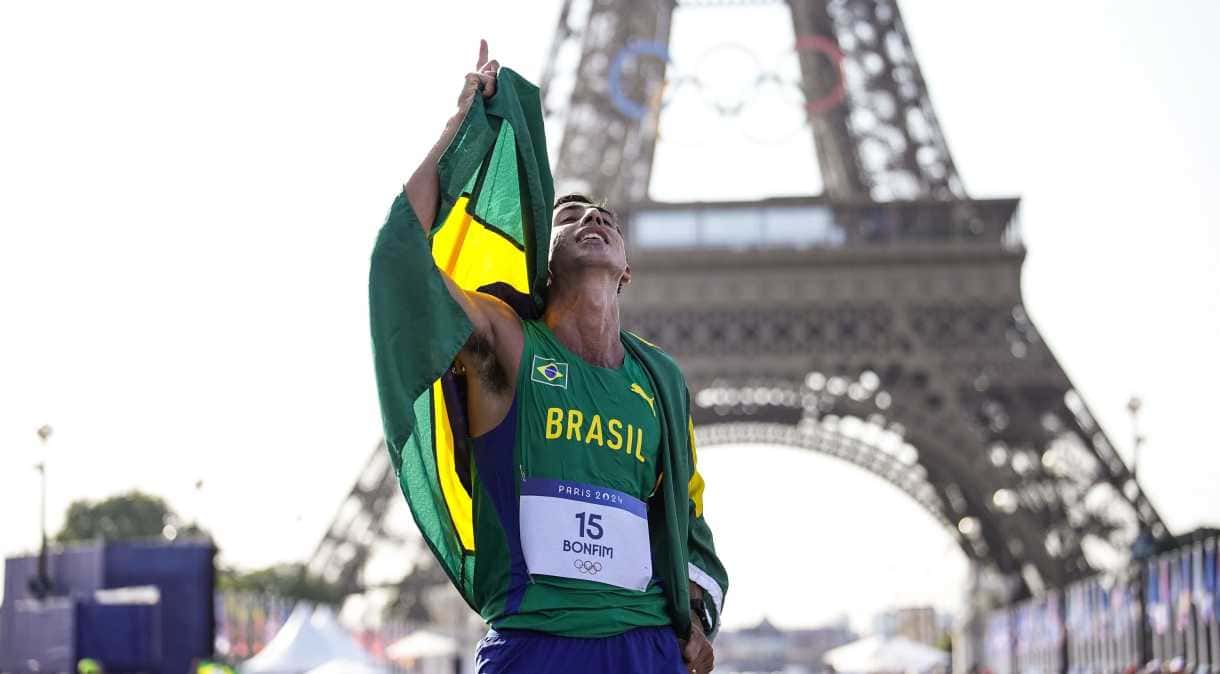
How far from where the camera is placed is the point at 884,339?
42844mm

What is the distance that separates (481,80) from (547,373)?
0.71 metres

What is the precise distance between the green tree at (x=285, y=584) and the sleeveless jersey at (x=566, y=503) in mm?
38032

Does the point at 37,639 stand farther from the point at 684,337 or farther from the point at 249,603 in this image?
the point at 684,337

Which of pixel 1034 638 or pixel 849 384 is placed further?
pixel 849 384

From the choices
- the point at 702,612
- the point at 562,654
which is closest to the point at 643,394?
the point at 702,612

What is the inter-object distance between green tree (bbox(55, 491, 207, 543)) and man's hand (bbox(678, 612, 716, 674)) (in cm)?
6938

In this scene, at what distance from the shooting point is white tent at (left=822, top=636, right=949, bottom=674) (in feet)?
130

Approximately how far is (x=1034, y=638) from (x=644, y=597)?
3649 cm

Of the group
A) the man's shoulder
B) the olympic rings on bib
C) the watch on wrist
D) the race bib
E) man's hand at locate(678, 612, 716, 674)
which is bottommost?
man's hand at locate(678, 612, 716, 674)

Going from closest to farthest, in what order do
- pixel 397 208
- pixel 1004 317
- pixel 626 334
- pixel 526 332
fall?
pixel 397 208
pixel 526 332
pixel 626 334
pixel 1004 317

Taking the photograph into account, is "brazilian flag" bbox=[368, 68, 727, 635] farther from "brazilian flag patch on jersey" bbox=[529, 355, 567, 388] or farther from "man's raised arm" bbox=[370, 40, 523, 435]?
"brazilian flag patch on jersey" bbox=[529, 355, 567, 388]

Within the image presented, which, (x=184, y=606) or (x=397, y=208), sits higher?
(x=397, y=208)

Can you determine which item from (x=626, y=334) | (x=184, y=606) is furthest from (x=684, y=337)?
(x=626, y=334)

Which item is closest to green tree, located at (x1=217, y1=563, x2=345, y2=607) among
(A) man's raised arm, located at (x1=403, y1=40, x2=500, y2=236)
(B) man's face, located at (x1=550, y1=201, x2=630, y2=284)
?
(B) man's face, located at (x1=550, y1=201, x2=630, y2=284)
